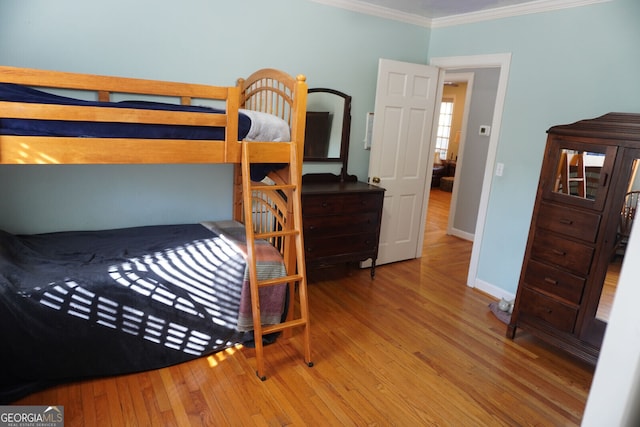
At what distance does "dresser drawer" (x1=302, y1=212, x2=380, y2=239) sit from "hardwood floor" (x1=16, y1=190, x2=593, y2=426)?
60 cm

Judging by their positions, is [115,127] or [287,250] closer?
[115,127]

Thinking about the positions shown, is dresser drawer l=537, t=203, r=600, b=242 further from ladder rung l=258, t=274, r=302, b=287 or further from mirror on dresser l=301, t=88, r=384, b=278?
ladder rung l=258, t=274, r=302, b=287

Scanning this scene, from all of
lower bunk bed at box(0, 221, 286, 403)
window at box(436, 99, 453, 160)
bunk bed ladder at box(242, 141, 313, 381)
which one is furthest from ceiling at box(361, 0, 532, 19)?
window at box(436, 99, 453, 160)

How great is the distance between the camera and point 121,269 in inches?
93.0

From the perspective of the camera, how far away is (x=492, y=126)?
364cm

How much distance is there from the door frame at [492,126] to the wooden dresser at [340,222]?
916 millimetres

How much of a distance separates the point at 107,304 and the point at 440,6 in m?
3.51

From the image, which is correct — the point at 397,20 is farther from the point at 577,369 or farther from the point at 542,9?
the point at 577,369

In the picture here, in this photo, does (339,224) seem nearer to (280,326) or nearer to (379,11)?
(280,326)

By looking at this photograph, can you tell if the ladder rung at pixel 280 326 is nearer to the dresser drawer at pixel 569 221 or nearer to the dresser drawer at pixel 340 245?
the dresser drawer at pixel 340 245

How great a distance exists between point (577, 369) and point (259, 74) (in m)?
2.95

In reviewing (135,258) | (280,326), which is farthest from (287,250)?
(135,258)

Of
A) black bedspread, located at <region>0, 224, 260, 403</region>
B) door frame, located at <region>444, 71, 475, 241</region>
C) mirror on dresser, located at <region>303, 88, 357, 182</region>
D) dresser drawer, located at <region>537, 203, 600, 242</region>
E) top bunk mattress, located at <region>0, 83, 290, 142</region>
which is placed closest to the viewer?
top bunk mattress, located at <region>0, 83, 290, 142</region>

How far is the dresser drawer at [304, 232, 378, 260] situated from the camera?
3598 millimetres
